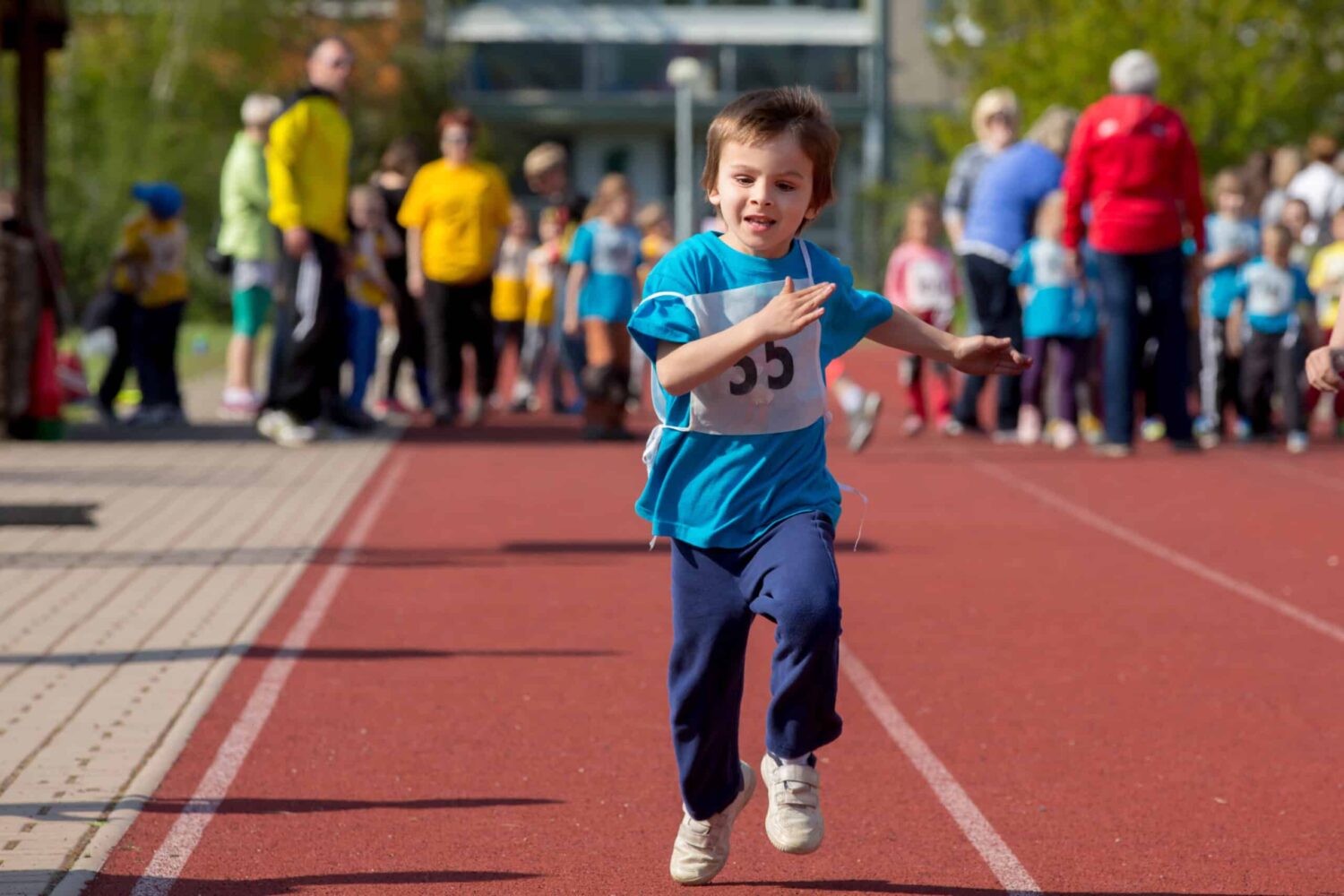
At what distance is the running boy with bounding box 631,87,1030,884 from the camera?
14.6ft

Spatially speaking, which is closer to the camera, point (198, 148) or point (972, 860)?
point (972, 860)

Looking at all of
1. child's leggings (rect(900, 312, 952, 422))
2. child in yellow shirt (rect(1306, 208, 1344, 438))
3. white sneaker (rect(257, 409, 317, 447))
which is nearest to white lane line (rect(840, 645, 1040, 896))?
white sneaker (rect(257, 409, 317, 447))

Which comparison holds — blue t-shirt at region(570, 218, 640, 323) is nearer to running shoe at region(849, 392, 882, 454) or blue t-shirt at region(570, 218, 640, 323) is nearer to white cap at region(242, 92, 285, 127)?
white cap at region(242, 92, 285, 127)

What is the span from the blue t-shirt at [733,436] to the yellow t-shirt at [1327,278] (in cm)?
1141

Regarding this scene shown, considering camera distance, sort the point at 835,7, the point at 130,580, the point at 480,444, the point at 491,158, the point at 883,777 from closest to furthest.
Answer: the point at 883,777 < the point at 130,580 < the point at 480,444 < the point at 491,158 < the point at 835,7

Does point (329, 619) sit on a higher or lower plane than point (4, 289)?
lower

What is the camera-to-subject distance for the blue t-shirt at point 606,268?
15.6 metres

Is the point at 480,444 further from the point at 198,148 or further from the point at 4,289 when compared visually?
the point at 198,148

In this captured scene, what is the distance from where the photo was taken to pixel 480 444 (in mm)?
15617

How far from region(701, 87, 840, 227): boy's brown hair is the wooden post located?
12.2 meters

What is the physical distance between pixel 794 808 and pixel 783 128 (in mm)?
1422

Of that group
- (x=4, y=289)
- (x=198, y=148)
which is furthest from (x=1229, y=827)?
(x=198, y=148)

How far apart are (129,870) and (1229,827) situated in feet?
8.55

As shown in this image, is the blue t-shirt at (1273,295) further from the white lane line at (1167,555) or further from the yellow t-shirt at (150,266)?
the yellow t-shirt at (150,266)
